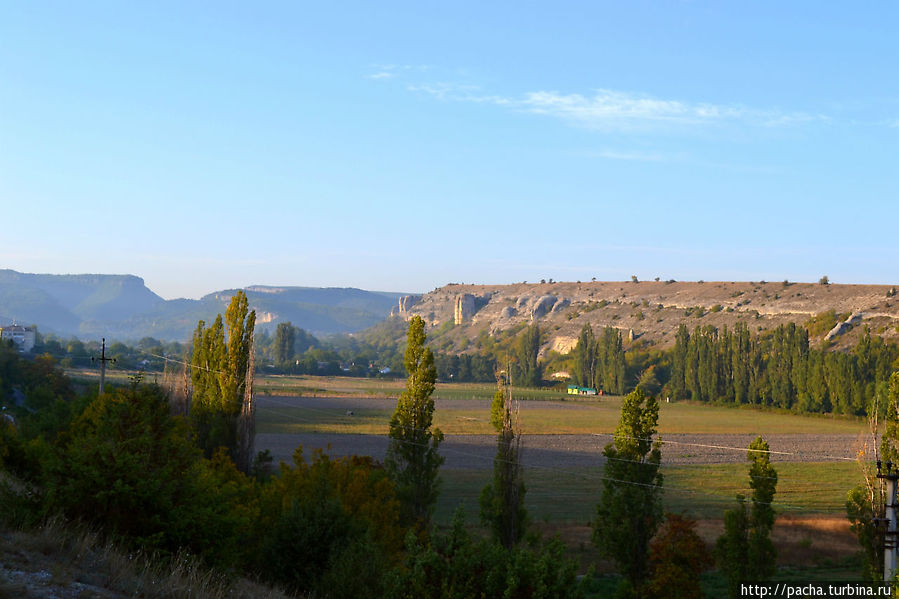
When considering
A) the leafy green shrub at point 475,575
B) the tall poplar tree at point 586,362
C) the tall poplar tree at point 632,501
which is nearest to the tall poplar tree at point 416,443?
the tall poplar tree at point 632,501

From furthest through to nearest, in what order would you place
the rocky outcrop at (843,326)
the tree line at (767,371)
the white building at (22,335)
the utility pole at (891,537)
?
the rocky outcrop at (843,326) → the white building at (22,335) → the tree line at (767,371) → the utility pole at (891,537)

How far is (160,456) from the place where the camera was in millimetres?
15320

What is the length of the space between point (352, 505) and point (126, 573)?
41.5 ft

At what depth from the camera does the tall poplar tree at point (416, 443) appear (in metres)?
31.9

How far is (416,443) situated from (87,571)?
2166 cm

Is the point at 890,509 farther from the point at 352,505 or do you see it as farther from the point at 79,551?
the point at 79,551

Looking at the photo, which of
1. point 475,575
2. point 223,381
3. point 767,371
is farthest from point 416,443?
point 767,371

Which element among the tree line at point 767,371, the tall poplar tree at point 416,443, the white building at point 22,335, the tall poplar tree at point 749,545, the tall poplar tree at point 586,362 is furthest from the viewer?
the tall poplar tree at point 586,362

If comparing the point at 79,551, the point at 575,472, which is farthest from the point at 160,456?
the point at 575,472

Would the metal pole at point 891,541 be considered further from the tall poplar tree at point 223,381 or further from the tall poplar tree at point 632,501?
the tall poplar tree at point 223,381

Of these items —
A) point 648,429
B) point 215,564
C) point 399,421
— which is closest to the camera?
point 215,564

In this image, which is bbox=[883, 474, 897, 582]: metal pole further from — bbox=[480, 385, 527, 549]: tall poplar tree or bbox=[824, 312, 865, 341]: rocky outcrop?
bbox=[824, 312, 865, 341]: rocky outcrop

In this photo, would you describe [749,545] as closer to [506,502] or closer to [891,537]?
[891,537]

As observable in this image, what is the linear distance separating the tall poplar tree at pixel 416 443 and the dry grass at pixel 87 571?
1649 cm
